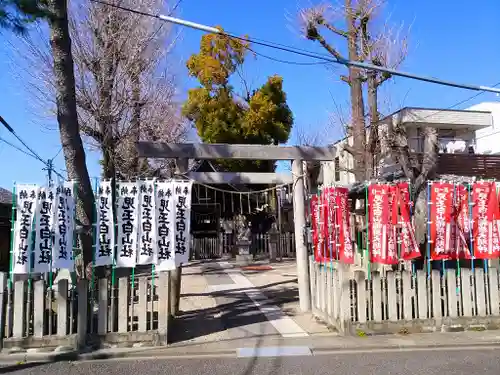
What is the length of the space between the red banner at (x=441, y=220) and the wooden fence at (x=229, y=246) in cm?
1542

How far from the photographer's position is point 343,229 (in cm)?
939

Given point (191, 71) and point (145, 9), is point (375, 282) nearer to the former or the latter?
point (145, 9)

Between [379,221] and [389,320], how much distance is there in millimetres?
1863

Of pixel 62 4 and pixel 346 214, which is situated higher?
pixel 62 4

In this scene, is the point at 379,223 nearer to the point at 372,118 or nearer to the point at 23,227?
the point at 23,227

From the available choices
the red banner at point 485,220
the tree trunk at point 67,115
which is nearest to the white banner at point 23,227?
the tree trunk at point 67,115

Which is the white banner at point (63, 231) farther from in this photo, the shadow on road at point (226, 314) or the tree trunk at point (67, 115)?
the shadow on road at point (226, 314)

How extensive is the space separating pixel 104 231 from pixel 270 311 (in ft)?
13.5

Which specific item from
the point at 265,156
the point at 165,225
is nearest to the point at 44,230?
the point at 165,225

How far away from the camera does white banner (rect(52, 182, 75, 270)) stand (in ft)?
24.4

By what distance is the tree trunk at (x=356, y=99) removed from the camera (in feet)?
49.2

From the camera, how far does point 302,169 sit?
33.6 ft

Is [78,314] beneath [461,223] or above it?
beneath

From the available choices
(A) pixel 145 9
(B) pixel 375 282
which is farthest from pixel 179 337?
(A) pixel 145 9
